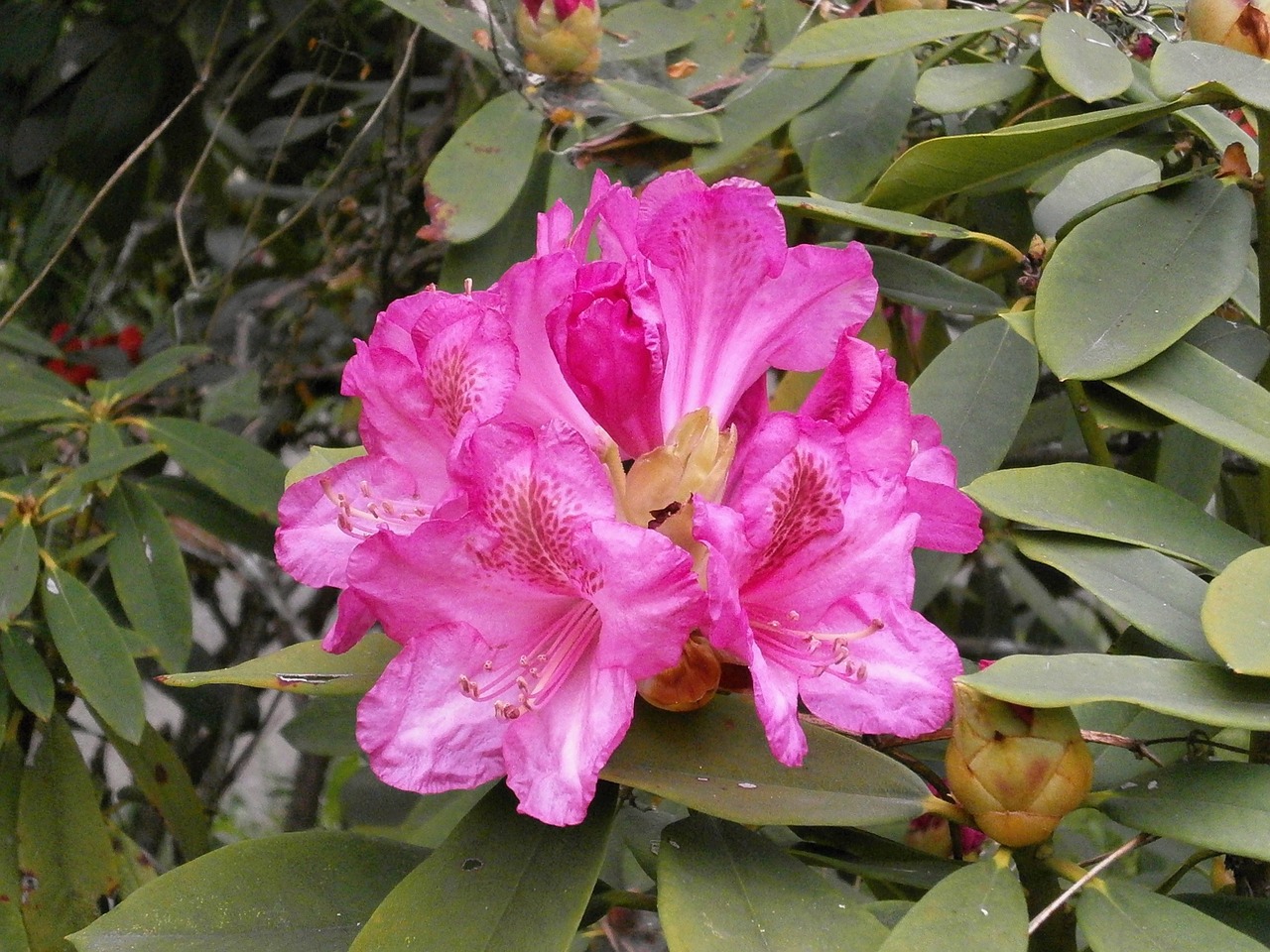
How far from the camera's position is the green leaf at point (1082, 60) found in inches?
28.1

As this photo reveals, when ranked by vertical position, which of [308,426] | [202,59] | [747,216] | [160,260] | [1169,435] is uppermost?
[747,216]

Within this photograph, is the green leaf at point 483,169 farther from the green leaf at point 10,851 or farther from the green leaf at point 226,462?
the green leaf at point 10,851

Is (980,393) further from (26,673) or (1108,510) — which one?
(26,673)

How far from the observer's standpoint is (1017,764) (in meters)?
0.55

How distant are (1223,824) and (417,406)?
434mm

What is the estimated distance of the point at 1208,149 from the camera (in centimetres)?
84

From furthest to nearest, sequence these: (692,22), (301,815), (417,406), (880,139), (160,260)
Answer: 1. (160,260)
2. (301,815)
3. (692,22)
4. (880,139)
5. (417,406)

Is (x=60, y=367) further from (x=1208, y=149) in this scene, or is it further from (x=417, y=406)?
(x=1208, y=149)

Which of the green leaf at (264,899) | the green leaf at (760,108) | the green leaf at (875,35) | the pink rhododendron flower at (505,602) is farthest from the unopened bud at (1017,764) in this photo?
the green leaf at (760,108)

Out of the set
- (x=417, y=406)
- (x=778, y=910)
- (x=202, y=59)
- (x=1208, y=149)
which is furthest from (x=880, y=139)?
(x=202, y=59)

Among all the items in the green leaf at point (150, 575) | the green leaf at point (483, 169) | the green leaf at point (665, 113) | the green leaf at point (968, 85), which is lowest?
the green leaf at point (150, 575)

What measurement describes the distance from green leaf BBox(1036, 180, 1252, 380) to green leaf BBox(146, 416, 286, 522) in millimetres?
797

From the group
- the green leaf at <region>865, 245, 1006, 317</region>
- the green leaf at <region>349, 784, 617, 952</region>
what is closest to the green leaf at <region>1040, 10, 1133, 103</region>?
the green leaf at <region>865, 245, 1006, 317</region>

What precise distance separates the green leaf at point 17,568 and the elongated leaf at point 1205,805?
84 cm
